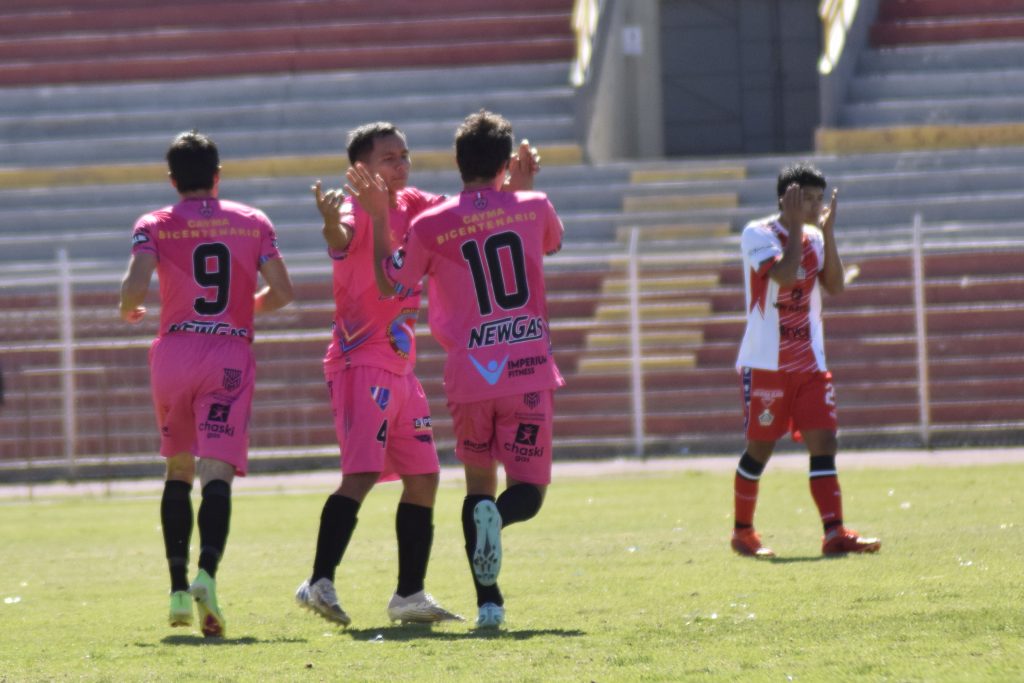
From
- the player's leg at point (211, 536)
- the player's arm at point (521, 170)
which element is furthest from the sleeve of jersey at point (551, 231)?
the player's leg at point (211, 536)

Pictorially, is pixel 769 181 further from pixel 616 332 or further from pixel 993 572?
pixel 993 572

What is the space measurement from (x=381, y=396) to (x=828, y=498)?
2601mm

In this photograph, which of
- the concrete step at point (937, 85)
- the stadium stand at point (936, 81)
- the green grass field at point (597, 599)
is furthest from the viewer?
the concrete step at point (937, 85)

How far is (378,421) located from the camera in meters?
6.21

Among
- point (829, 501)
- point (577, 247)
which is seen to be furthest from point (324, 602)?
point (577, 247)

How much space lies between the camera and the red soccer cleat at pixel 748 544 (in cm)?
787

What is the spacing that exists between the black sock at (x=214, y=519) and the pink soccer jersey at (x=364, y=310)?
0.60 m

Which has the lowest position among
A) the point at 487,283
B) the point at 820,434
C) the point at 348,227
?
the point at 820,434

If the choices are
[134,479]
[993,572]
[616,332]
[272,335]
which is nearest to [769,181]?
[616,332]

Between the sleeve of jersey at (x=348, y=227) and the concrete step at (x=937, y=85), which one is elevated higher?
the concrete step at (x=937, y=85)

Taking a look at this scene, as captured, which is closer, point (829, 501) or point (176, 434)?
point (176, 434)

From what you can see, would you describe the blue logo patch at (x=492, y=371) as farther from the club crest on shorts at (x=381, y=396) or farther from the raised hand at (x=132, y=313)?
the raised hand at (x=132, y=313)

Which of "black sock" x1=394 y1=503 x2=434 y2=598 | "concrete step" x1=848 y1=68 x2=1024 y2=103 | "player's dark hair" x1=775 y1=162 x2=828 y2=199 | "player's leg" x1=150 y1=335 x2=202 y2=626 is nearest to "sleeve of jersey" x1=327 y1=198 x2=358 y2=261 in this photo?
"player's leg" x1=150 y1=335 x2=202 y2=626

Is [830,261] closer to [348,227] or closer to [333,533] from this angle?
[348,227]
